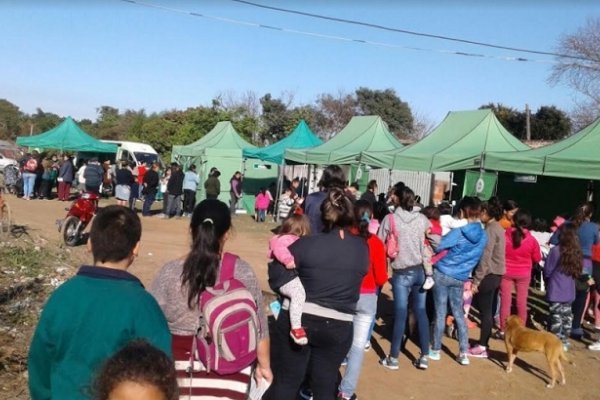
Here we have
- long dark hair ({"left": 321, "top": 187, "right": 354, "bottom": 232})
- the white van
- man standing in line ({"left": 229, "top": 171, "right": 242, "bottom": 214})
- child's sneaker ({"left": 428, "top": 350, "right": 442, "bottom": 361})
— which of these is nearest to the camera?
long dark hair ({"left": 321, "top": 187, "right": 354, "bottom": 232})

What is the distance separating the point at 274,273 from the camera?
4.30m

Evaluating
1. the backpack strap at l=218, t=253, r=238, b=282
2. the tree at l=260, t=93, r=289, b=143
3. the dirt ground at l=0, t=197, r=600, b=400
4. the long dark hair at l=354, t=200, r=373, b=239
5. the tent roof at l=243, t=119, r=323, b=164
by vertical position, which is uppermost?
the tree at l=260, t=93, r=289, b=143

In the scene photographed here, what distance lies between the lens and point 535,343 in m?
6.21

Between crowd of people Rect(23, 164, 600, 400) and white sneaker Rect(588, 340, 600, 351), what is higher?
crowd of people Rect(23, 164, 600, 400)

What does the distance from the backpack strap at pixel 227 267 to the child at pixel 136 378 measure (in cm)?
120

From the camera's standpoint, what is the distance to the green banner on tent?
11.8 m

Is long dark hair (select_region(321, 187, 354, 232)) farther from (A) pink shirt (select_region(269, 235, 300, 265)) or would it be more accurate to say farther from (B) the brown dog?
(B) the brown dog

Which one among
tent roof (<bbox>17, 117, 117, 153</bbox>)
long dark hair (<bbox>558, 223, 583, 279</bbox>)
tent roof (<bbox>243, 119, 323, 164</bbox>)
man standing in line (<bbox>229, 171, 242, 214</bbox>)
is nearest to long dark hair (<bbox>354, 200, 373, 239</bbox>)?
long dark hair (<bbox>558, 223, 583, 279</bbox>)

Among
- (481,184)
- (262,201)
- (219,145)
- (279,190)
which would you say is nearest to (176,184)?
(262,201)

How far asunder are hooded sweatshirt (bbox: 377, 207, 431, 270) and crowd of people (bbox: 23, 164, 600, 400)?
11mm

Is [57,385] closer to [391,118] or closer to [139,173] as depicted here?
[139,173]

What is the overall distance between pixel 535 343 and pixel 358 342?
2161 millimetres

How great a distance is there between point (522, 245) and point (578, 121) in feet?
103

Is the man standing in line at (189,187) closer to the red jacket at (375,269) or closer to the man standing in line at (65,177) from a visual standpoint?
the man standing in line at (65,177)
